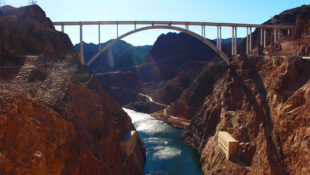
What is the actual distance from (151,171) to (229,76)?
15723 mm

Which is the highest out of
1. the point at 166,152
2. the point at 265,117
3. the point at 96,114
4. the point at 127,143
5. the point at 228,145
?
the point at 96,114

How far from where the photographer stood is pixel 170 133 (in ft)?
149

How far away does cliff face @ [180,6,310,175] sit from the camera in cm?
1764

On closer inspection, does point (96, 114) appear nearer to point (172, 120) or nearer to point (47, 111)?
point (47, 111)

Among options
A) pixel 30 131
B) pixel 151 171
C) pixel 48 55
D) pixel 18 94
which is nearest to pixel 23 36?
pixel 48 55

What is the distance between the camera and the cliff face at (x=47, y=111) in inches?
391

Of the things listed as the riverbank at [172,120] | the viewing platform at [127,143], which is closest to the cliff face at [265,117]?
the viewing platform at [127,143]

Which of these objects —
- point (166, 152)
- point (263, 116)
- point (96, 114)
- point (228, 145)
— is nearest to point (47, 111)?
→ point (96, 114)

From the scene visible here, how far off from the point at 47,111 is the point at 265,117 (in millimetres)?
18618

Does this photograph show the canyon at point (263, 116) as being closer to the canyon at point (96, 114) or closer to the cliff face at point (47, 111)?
the canyon at point (96, 114)

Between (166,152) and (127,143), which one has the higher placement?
(127,143)

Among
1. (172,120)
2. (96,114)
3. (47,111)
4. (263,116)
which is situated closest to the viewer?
(47,111)

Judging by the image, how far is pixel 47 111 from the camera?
39.3 feet

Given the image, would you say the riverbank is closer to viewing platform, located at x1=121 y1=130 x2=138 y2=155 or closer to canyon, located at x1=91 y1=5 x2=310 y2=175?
canyon, located at x1=91 y1=5 x2=310 y2=175
